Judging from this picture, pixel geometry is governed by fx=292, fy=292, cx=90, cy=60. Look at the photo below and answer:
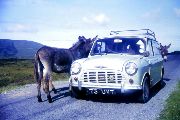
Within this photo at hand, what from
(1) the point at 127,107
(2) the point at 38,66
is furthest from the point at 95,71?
(2) the point at 38,66

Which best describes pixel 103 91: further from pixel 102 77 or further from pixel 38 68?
pixel 38 68

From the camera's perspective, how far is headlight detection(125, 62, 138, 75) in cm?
868

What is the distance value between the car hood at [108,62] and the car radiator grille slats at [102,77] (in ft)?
0.60

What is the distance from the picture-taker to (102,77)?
349 inches

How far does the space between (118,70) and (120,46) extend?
1.87 metres

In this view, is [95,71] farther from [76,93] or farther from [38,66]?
[38,66]

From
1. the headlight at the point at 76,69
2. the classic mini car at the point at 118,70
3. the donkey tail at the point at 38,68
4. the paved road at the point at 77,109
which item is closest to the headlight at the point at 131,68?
the classic mini car at the point at 118,70

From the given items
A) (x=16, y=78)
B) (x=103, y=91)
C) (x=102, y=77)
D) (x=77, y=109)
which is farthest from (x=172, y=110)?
(x=16, y=78)

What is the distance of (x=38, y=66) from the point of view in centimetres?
1005

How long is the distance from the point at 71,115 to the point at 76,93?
221cm

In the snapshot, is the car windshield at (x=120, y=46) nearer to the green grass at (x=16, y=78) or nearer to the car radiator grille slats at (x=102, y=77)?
the car radiator grille slats at (x=102, y=77)

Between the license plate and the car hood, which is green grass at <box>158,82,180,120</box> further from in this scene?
the car hood

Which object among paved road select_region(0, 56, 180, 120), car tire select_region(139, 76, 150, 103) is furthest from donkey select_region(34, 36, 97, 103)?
car tire select_region(139, 76, 150, 103)

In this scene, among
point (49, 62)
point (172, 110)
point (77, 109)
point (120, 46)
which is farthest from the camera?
point (120, 46)
